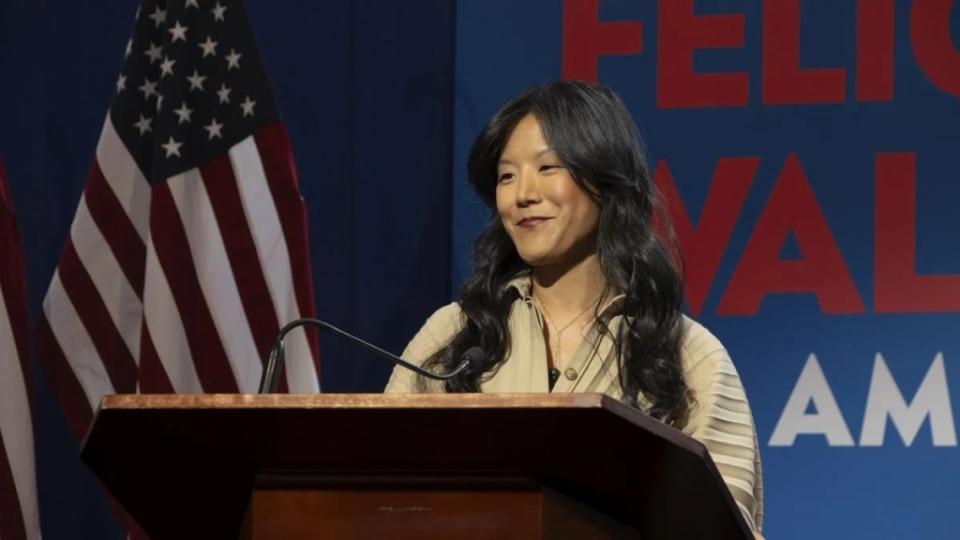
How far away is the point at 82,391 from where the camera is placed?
379 cm

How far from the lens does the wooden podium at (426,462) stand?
153 centimetres

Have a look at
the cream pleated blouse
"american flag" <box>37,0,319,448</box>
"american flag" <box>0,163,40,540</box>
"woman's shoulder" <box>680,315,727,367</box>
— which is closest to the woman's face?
the cream pleated blouse

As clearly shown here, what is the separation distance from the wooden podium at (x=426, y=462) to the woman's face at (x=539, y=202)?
0.73 metres

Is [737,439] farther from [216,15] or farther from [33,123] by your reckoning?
[33,123]

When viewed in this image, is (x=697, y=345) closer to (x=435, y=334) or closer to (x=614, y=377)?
(x=614, y=377)

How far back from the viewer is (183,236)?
3662 millimetres

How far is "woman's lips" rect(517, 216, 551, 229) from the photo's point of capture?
2432 millimetres

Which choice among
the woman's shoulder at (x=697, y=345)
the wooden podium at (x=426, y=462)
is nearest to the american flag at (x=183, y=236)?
the woman's shoulder at (x=697, y=345)

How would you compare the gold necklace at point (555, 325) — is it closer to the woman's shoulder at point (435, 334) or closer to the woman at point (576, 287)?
the woman at point (576, 287)

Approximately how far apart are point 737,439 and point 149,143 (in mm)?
2023

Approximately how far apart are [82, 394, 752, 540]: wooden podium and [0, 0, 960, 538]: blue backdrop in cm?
193

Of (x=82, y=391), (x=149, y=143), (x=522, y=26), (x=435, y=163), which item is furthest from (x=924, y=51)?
(x=82, y=391)

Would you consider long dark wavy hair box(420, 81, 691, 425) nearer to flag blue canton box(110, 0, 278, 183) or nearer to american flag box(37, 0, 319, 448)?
american flag box(37, 0, 319, 448)

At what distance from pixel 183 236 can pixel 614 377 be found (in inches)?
61.4
